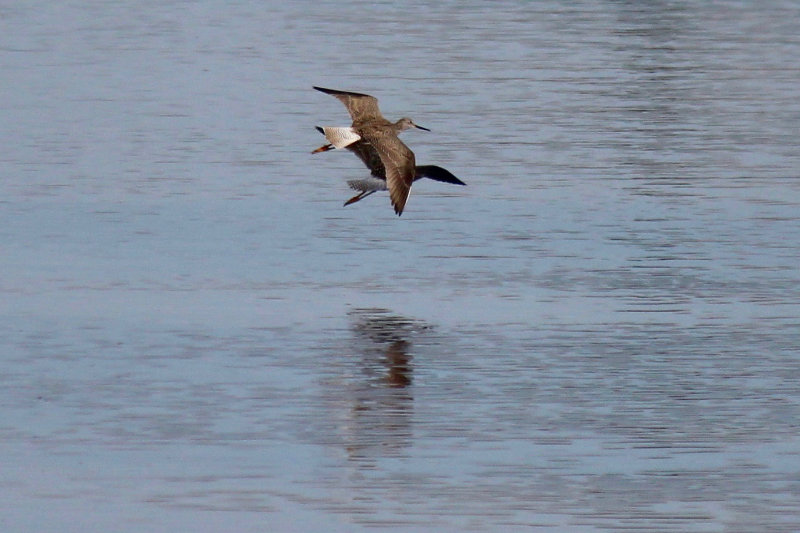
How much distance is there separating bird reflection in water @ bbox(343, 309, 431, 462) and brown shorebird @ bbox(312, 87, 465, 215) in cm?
157

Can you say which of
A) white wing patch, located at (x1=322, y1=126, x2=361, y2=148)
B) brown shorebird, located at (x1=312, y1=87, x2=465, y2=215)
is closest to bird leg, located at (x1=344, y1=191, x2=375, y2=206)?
brown shorebird, located at (x1=312, y1=87, x2=465, y2=215)

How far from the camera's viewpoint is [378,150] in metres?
11.2

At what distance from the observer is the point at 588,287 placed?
9.94 m

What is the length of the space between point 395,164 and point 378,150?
30cm

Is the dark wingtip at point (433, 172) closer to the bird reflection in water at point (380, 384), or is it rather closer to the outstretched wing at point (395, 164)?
the outstretched wing at point (395, 164)

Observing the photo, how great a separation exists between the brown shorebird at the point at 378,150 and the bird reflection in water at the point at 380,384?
157 centimetres

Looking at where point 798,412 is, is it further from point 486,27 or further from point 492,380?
point 486,27

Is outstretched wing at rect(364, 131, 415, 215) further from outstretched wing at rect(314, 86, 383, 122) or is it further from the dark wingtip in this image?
outstretched wing at rect(314, 86, 383, 122)

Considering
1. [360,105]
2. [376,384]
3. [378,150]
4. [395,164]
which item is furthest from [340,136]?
[376,384]

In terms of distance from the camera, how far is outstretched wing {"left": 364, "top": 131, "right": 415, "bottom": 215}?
1065cm

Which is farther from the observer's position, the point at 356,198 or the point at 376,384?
the point at 356,198

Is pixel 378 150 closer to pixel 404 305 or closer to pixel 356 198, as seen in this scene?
pixel 356 198

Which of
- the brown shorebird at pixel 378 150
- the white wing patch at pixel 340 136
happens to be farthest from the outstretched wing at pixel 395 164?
the white wing patch at pixel 340 136

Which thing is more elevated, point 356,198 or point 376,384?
point 376,384
